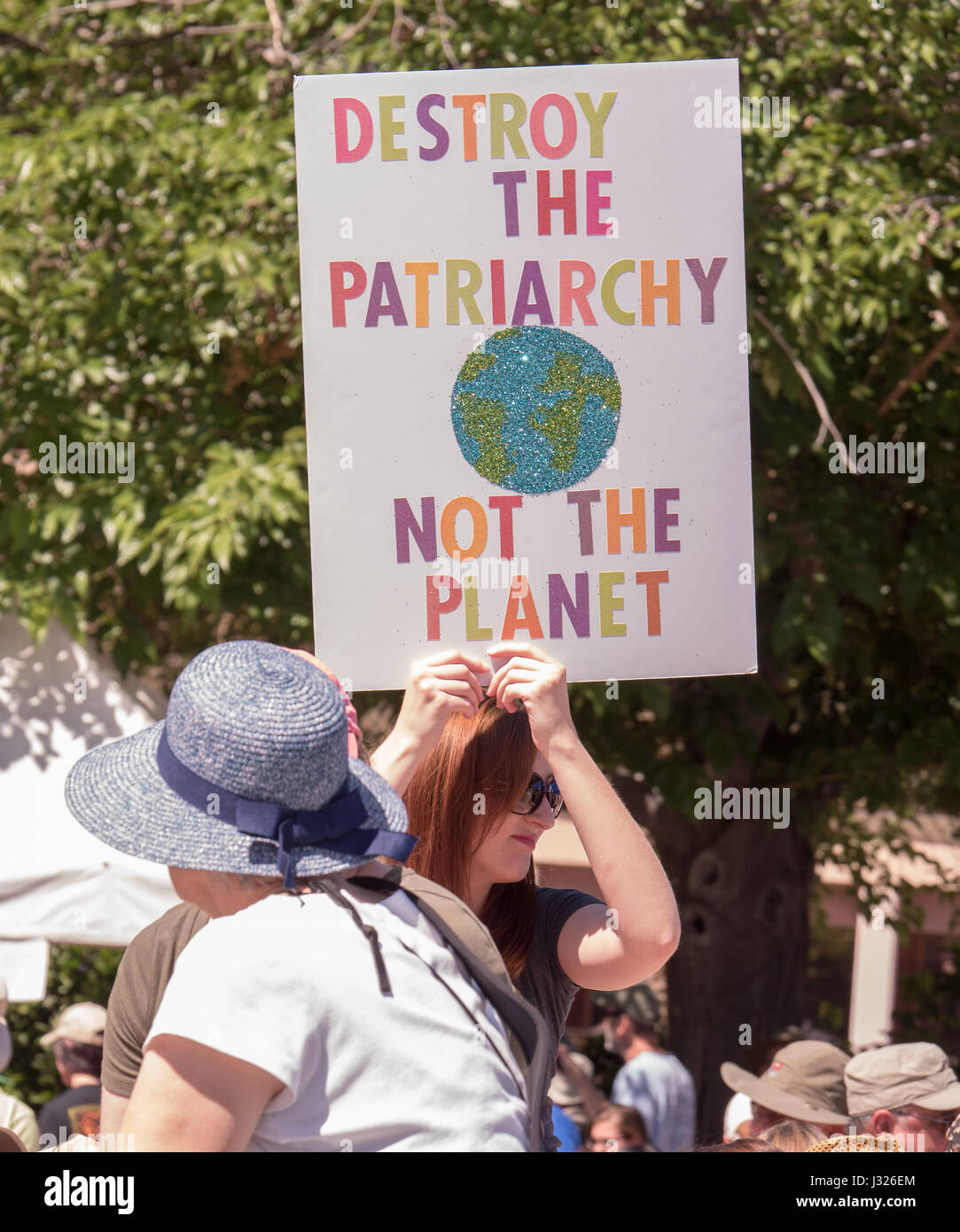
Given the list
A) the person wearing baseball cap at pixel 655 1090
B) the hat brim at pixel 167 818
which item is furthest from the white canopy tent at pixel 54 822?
the hat brim at pixel 167 818

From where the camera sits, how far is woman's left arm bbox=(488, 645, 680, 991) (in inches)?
70.9

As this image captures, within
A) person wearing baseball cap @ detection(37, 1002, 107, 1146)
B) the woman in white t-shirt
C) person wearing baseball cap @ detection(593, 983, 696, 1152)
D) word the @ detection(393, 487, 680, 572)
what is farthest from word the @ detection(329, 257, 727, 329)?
person wearing baseball cap @ detection(593, 983, 696, 1152)

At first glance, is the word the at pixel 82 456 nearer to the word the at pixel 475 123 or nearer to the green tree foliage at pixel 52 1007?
the word the at pixel 475 123

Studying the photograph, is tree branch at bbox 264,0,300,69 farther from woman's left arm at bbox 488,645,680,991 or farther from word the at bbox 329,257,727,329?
woman's left arm at bbox 488,645,680,991

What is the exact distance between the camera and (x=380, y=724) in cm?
614

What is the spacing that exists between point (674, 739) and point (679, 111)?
4524 mm

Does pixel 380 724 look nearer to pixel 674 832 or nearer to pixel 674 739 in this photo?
pixel 674 739

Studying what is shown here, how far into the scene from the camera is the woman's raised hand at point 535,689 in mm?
1857

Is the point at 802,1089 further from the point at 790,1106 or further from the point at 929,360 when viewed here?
the point at 929,360

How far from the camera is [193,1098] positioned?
47.1 inches

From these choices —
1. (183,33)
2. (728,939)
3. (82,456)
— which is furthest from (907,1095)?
(183,33)
